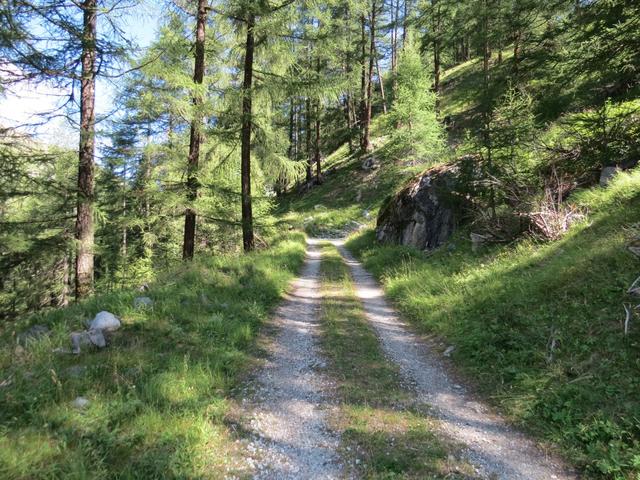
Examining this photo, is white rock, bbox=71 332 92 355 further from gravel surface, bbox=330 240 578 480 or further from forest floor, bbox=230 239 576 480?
gravel surface, bbox=330 240 578 480

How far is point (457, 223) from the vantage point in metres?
13.0

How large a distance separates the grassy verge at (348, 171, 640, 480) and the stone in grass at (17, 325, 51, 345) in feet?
20.8

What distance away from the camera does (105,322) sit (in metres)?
5.57

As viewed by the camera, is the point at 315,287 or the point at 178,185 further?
the point at 178,185

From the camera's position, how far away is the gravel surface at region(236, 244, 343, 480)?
137 inches

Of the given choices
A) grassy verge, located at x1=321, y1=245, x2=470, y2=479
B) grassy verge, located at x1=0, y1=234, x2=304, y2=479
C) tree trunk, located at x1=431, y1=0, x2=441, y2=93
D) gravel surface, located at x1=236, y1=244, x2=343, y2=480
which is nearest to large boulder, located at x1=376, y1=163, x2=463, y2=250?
grassy verge, located at x1=321, y1=245, x2=470, y2=479

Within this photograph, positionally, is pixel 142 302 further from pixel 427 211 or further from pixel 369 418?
pixel 427 211

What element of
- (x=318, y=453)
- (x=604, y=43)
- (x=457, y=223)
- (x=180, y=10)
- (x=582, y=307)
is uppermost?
(x=180, y=10)

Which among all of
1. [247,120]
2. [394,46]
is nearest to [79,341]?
[247,120]

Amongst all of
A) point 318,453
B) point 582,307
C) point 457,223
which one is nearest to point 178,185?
point 457,223

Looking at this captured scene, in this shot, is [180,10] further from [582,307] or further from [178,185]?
[582,307]

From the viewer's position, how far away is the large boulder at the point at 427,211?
43.2 ft

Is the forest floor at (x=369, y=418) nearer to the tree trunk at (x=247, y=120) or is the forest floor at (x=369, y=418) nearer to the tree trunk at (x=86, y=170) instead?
the tree trunk at (x=86, y=170)

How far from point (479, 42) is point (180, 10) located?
9.58 metres
